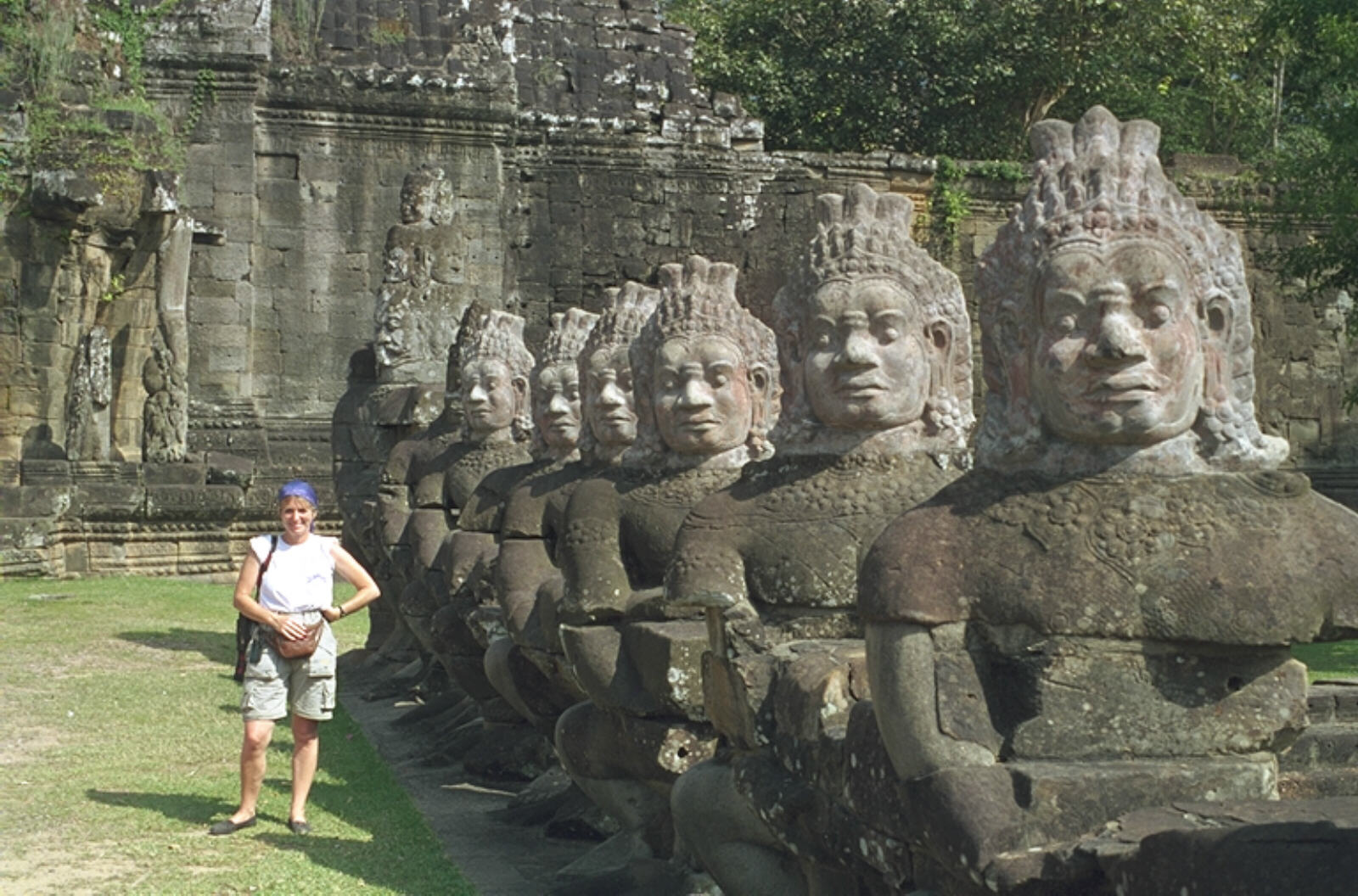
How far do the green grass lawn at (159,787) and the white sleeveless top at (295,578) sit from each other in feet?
2.71

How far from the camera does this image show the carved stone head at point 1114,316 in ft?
12.6

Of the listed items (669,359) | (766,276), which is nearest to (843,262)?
(669,359)

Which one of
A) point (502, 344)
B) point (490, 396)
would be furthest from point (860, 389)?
point (502, 344)

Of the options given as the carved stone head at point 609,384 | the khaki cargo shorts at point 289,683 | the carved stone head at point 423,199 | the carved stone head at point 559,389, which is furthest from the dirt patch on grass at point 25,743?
the carved stone head at point 423,199

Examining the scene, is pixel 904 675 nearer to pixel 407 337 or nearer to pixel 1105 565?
A: pixel 1105 565

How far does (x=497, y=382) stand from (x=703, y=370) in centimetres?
378

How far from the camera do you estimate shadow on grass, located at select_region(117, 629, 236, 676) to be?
12.3m

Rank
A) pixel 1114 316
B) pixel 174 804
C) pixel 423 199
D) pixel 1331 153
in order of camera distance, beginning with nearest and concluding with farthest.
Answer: pixel 1114 316 → pixel 174 804 → pixel 423 199 → pixel 1331 153

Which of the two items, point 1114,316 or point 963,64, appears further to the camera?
point 963,64

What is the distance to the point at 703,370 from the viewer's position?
6.16 metres

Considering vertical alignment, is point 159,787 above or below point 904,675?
below

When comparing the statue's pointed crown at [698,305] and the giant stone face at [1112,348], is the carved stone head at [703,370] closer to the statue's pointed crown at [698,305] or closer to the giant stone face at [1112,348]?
the statue's pointed crown at [698,305]

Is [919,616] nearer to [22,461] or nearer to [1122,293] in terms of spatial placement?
[1122,293]

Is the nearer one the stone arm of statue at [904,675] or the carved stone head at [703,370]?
the stone arm of statue at [904,675]
